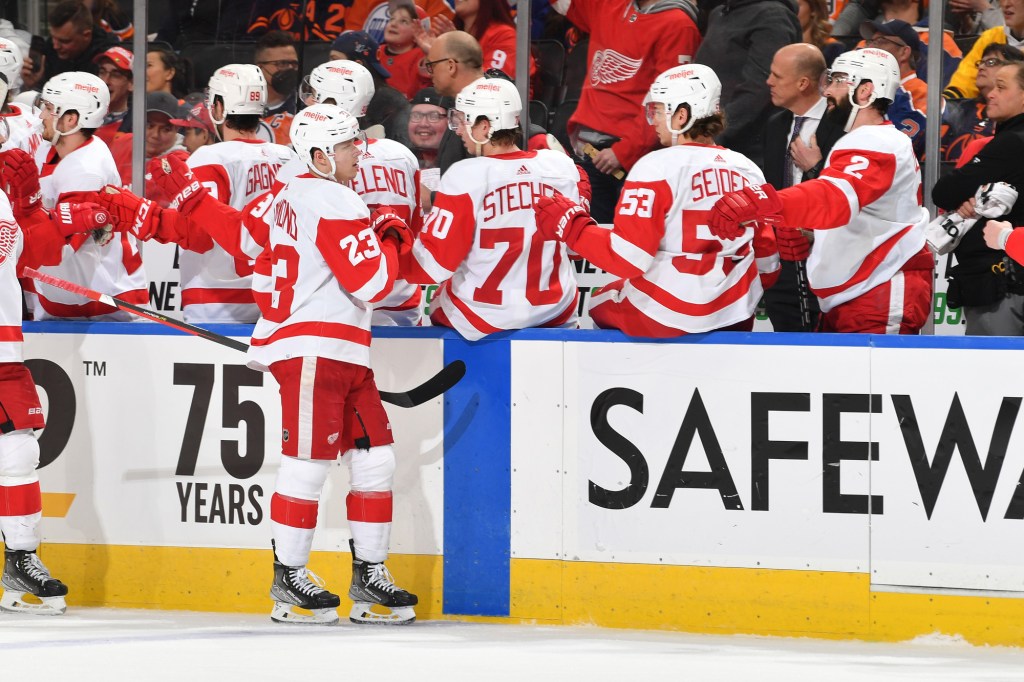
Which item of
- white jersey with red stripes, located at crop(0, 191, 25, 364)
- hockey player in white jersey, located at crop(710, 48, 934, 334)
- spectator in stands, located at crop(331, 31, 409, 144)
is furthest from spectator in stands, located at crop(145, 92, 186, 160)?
hockey player in white jersey, located at crop(710, 48, 934, 334)

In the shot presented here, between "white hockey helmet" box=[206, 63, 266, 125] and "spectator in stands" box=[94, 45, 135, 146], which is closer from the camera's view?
"white hockey helmet" box=[206, 63, 266, 125]

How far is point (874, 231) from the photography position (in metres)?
4.25

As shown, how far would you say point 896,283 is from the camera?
427 centimetres

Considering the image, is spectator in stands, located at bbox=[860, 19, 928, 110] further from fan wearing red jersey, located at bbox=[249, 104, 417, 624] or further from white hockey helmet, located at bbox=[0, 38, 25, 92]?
white hockey helmet, located at bbox=[0, 38, 25, 92]

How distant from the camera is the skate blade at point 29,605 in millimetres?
4297

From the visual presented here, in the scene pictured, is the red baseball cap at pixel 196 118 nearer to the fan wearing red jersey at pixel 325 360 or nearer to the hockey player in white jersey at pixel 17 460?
the hockey player in white jersey at pixel 17 460

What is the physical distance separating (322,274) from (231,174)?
3.31 ft

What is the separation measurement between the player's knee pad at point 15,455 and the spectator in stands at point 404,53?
2239mm

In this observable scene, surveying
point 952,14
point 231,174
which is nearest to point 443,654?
point 231,174

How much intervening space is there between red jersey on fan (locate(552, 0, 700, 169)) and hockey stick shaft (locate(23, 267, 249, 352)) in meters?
1.84

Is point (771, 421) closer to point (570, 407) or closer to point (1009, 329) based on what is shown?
point (570, 407)

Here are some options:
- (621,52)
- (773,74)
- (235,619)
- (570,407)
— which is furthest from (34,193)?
(773,74)

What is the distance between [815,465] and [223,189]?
2.17 m

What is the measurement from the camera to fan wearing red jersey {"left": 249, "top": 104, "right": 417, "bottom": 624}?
3990mm
